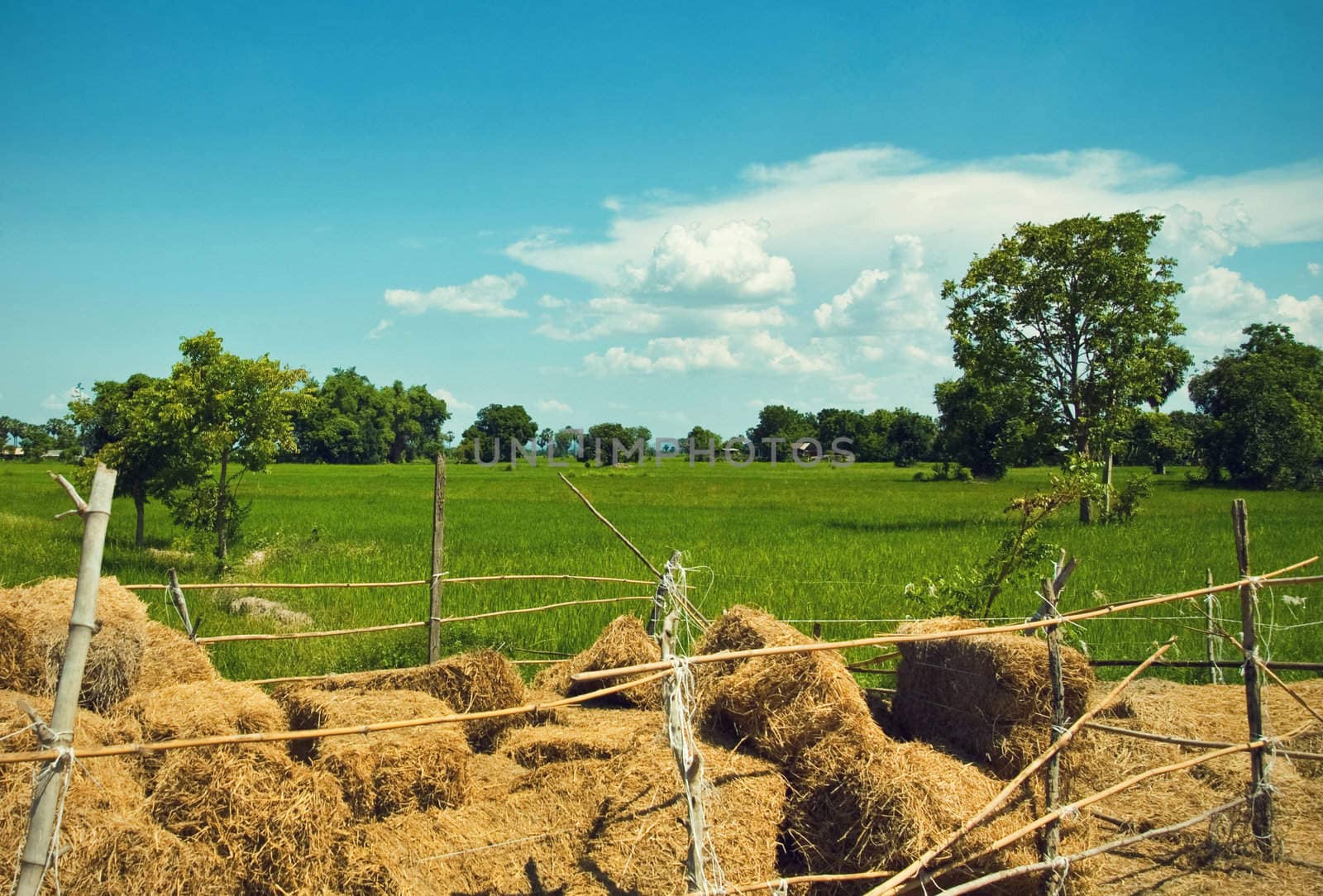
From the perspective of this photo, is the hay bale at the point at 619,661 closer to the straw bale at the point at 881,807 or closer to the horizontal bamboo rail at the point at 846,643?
the horizontal bamboo rail at the point at 846,643

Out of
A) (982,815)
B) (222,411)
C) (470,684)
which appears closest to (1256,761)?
(982,815)

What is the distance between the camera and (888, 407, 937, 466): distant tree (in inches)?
3406

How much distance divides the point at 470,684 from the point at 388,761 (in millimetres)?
1333

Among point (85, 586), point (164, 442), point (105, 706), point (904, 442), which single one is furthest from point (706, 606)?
point (904, 442)

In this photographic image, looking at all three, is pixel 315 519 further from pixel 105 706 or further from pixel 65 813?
pixel 65 813

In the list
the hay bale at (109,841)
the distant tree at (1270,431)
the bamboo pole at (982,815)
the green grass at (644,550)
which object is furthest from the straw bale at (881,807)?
the distant tree at (1270,431)

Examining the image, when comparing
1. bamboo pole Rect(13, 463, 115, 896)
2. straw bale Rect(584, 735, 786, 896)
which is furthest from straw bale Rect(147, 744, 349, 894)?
straw bale Rect(584, 735, 786, 896)

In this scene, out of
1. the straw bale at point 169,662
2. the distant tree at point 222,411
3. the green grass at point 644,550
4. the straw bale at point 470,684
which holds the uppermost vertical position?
the distant tree at point 222,411

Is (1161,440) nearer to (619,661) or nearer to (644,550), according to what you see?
(644,550)

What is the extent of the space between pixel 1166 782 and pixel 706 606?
6.74 metres

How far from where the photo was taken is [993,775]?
16.2 ft

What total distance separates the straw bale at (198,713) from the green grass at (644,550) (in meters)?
3.64

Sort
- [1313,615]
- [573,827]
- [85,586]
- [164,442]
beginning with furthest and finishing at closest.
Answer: [164,442]
[1313,615]
[573,827]
[85,586]

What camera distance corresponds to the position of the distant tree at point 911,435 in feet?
284
